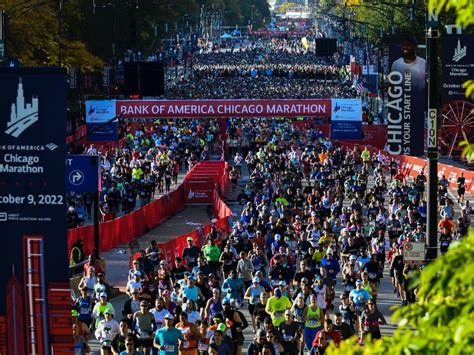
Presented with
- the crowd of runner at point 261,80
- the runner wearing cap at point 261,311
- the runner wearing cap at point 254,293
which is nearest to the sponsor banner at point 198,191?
the runner wearing cap at point 254,293

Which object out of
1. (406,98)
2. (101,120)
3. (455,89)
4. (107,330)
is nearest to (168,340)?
(107,330)

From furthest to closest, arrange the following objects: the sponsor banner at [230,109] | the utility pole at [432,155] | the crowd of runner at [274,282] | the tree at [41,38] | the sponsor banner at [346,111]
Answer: the tree at [41,38] < the sponsor banner at [230,109] < the sponsor banner at [346,111] < the crowd of runner at [274,282] < the utility pole at [432,155]

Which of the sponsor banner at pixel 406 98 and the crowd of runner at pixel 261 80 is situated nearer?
the sponsor banner at pixel 406 98

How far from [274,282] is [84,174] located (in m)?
3.98

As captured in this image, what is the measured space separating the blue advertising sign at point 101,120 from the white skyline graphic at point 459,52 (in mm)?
19527

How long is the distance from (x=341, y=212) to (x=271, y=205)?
7.71 metres

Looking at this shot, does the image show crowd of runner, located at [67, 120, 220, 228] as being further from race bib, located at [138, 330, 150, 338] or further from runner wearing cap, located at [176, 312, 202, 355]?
runner wearing cap, located at [176, 312, 202, 355]

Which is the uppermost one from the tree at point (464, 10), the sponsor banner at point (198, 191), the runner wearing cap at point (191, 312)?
the tree at point (464, 10)

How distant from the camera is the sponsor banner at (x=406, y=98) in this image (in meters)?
26.4

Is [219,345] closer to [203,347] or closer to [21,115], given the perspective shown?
[203,347]

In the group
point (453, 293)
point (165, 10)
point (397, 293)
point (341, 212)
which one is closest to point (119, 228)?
point (341, 212)

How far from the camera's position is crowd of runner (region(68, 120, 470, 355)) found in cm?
1905

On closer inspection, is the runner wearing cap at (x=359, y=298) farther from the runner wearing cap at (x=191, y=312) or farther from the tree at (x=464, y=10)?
the tree at (x=464, y=10)

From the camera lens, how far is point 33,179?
14.8m
